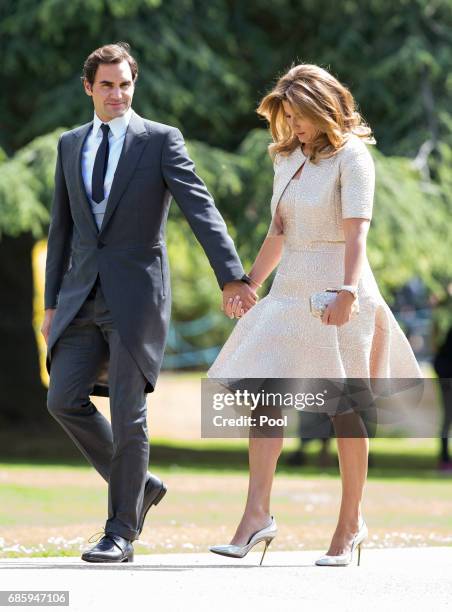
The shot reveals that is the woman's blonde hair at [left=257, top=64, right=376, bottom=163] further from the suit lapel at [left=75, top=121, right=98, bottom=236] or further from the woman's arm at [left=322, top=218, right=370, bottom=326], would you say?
the suit lapel at [left=75, top=121, right=98, bottom=236]

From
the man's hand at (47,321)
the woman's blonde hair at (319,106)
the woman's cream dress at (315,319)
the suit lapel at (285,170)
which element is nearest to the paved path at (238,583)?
the woman's cream dress at (315,319)

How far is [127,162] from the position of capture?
5.80 metres

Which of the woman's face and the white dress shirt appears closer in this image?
the woman's face

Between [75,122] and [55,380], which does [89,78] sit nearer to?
[55,380]

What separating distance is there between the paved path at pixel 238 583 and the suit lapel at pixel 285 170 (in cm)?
141

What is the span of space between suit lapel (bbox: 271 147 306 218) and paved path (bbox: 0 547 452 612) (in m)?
1.41

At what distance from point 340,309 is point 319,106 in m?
0.78

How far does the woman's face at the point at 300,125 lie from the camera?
5.69 metres

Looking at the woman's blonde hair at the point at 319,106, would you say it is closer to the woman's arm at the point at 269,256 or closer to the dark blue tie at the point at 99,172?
the woman's arm at the point at 269,256

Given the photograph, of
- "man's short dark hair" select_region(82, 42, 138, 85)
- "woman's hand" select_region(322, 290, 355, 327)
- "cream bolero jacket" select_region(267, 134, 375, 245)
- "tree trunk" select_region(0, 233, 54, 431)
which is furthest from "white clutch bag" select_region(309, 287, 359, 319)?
"tree trunk" select_region(0, 233, 54, 431)

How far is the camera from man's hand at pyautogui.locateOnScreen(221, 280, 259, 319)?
18.8 ft

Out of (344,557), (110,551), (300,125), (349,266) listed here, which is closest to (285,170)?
(300,125)

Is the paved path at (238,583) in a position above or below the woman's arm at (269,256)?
below

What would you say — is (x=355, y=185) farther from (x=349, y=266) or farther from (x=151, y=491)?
(x=151, y=491)
